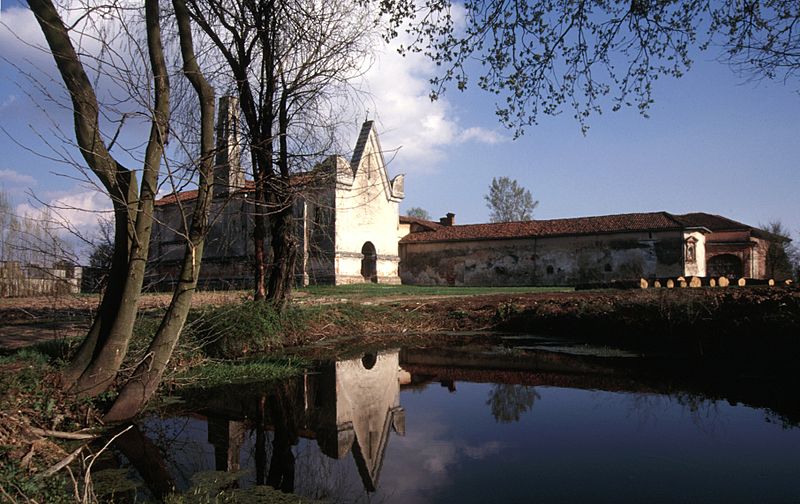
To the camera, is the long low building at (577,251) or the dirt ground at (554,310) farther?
the long low building at (577,251)

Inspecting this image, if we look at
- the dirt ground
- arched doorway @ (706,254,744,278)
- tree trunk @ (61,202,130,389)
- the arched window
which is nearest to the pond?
tree trunk @ (61,202,130,389)

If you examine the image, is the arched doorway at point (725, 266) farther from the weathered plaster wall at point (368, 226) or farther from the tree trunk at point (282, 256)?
the tree trunk at point (282, 256)

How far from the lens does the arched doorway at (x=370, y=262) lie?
33.6m

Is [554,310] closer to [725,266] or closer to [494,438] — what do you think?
[494,438]

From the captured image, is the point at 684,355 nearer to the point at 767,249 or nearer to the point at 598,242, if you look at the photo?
the point at 598,242

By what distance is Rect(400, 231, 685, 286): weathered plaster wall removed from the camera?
33219mm

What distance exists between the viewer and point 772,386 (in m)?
7.02

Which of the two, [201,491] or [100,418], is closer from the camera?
[201,491]

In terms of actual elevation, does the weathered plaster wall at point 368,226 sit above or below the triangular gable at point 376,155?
below

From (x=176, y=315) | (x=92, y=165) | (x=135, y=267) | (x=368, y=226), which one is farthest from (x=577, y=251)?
(x=92, y=165)

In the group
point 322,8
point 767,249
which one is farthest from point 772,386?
point 767,249

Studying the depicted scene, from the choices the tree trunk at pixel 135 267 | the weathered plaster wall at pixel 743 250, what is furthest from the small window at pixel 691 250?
the tree trunk at pixel 135 267

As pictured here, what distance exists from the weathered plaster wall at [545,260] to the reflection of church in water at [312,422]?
94.2 ft

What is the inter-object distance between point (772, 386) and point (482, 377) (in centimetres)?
359
